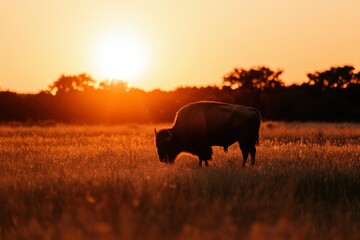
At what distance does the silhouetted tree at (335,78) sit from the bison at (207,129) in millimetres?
67616

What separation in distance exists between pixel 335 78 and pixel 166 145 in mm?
69925

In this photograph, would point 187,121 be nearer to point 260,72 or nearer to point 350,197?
point 350,197

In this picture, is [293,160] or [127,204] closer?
[127,204]

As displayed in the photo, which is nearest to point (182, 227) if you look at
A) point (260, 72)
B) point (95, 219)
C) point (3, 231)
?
point (95, 219)

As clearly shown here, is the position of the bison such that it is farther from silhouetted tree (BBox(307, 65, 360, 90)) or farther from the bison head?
silhouetted tree (BBox(307, 65, 360, 90))

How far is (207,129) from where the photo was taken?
1596 cm

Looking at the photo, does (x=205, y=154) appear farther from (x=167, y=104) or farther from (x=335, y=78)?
(x=335, y=78)

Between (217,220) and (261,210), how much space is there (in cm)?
110

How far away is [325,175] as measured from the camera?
36.8 ft

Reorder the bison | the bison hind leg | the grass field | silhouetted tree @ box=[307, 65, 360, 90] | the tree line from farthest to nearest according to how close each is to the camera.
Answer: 1. silhouetted tree @ box=[307, 65, 360, 90]
2. the tree line
3. the bison
4. the bison hind leg
5. the grass field

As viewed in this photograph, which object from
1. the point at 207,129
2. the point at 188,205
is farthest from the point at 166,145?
the point at 188,205

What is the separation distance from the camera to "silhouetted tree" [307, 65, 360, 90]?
268 ft

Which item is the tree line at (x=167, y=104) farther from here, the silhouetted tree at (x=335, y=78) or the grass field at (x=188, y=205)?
the grass field at (x=188, y=205)

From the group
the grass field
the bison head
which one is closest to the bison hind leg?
the bison head
